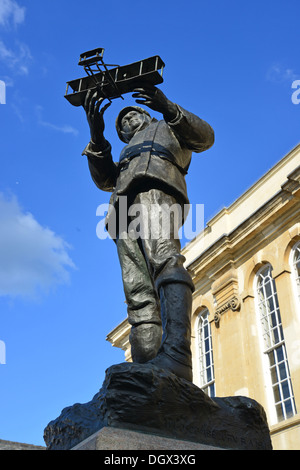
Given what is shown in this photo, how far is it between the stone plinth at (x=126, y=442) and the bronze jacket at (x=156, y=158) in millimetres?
1833

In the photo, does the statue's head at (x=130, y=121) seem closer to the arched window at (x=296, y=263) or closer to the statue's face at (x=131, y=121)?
the statue's face at (x=131, y=121)

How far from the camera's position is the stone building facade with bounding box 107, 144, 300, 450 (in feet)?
49.0

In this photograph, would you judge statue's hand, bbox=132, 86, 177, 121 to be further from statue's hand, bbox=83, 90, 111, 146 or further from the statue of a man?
statue's hand, bbox=83, 90, 111, 146

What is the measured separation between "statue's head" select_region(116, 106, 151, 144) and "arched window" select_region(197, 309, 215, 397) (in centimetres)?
1425

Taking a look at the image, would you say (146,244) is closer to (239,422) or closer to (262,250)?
(239,422)

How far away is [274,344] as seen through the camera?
1583cm

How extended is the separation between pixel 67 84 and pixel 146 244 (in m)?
1.41

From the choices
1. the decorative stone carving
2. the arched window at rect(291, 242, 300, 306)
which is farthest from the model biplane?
the decorative stone carving

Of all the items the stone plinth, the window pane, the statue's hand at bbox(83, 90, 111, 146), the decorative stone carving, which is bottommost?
the stone plinth

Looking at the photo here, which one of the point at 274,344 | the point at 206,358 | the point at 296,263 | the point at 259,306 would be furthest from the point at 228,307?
the point at 296,263

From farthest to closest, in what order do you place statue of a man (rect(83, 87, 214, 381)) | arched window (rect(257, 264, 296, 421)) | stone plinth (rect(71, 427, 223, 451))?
arched window (rect(257, 264, 296, 421)), statue of a man (rect(83, 87, 214, 381)), stone plinth (rect(71, 427, 223, 451))
